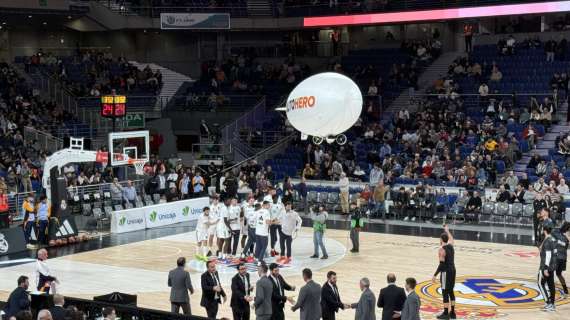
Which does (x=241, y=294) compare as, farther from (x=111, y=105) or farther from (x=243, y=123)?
(x=243, y=123)

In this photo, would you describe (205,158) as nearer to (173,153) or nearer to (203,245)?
(173,153)

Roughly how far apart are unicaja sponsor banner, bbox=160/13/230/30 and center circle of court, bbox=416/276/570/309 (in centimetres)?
2638

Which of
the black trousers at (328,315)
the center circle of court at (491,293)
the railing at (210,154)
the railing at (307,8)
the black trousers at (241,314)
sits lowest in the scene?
the center circle of court at (491,293)

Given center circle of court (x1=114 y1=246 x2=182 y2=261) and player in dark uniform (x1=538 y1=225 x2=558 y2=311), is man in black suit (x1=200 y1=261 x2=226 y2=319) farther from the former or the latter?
center circle of court (x1=114 y1=246 x2=182 y2=261)

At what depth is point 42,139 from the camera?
123ft

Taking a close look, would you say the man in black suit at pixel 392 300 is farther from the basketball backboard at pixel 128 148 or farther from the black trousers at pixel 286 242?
the basketball backboard at pixel 128 148

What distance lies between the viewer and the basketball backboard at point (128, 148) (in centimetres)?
2875

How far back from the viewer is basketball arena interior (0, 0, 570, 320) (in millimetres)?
18719

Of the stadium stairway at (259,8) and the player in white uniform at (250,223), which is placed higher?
the stadium stairway at (259,8)

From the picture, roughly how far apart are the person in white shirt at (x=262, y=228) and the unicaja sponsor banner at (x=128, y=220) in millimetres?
7092

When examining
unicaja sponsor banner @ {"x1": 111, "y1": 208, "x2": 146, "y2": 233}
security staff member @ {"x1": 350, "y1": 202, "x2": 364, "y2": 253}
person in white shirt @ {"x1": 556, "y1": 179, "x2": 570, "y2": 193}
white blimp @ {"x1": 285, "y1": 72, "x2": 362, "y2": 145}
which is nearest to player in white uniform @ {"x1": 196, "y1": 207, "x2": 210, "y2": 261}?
security staff member @ {"x1": 350, "y1": 202, "x2": 364, "y2": 253}

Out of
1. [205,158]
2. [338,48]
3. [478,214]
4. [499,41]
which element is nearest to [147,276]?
[478,214]

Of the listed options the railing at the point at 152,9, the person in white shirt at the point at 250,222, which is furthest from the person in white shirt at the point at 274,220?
the railing at the point at 152,9

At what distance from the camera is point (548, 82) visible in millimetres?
37094
